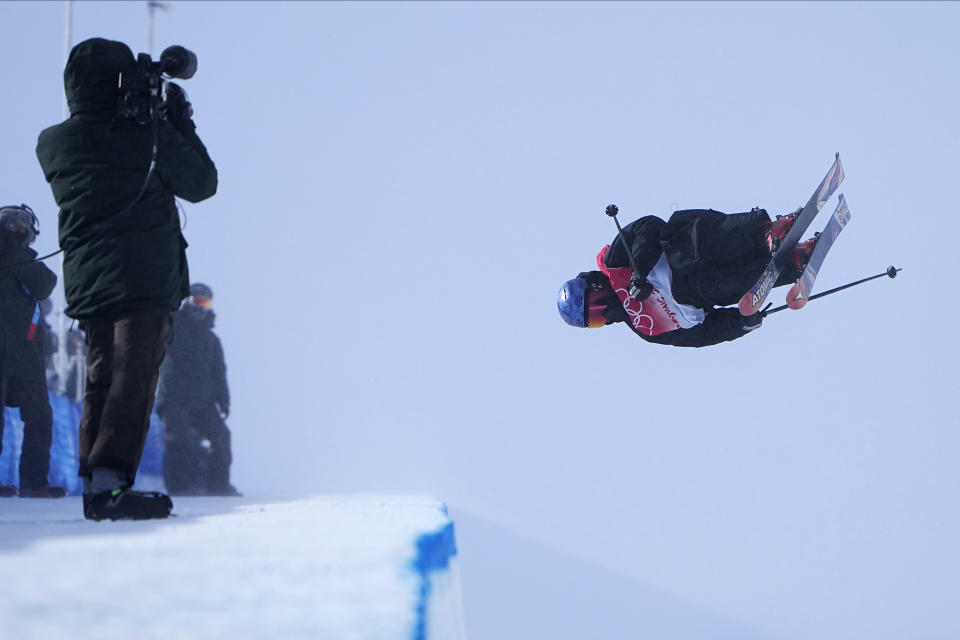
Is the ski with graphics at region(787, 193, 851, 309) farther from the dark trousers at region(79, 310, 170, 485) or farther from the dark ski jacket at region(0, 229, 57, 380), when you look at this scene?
the dark ski jacket at region(0, 229, 57, 380)

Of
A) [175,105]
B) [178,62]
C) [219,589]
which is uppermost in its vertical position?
[178,62]

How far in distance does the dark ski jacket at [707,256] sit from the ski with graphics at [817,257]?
0.19 meters

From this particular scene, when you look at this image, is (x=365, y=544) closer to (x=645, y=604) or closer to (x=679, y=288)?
(x=679, y=288)

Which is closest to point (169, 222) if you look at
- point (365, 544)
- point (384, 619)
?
point (365, 544)

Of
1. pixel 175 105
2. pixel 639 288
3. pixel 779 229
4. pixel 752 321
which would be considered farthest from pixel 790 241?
pixel 175 105

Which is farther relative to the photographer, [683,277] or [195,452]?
[195,452]

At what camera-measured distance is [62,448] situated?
22.1 feet

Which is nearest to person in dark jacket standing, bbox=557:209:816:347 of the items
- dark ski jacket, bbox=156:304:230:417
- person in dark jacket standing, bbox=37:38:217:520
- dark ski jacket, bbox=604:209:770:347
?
dark ski jacket, bbox=604:209:770:347

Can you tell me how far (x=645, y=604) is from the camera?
16.1m

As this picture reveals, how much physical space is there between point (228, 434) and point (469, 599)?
24.5ft

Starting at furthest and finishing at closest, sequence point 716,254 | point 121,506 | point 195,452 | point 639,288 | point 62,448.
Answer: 1. point 62,448
2. point 195,452
3. point 639,288
4. point 716,254
5. point 121,506

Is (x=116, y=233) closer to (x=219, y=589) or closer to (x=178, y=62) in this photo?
(x=178, y=62)

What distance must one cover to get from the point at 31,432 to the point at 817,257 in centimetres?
391

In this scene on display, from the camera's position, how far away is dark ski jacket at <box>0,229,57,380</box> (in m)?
4.88
